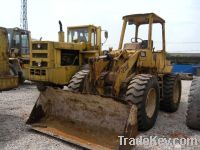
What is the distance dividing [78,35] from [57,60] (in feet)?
6.66

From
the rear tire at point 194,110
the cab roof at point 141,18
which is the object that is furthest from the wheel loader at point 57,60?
the rear tire at point 194,110

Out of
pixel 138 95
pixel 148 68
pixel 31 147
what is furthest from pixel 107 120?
pixel 148 68

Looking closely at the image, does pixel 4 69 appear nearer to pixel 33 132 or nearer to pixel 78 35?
pixel 33 132

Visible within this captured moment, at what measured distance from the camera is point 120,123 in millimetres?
5129

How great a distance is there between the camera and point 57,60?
10.2m

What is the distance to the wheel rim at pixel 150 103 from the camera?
6.18m

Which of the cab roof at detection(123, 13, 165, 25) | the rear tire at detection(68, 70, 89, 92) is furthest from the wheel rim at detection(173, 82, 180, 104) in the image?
the rear tire at detection(68, 70, 89, 92)

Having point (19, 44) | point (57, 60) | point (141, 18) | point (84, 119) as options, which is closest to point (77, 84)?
point (84, 119)

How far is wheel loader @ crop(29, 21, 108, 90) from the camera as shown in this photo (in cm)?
995

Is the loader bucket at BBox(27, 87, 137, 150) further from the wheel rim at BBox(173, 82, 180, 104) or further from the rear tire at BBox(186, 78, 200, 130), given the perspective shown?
the wheel rim at BBox(173, 82, 180, 104)

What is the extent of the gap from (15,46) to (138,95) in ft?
35.7

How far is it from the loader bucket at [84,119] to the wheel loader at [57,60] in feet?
A: 10.1

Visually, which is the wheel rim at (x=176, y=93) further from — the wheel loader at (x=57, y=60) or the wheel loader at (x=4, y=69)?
the wheel loader at (x=4, y=69)

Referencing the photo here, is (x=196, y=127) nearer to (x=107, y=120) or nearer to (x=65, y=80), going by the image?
(x=107, y=120)
